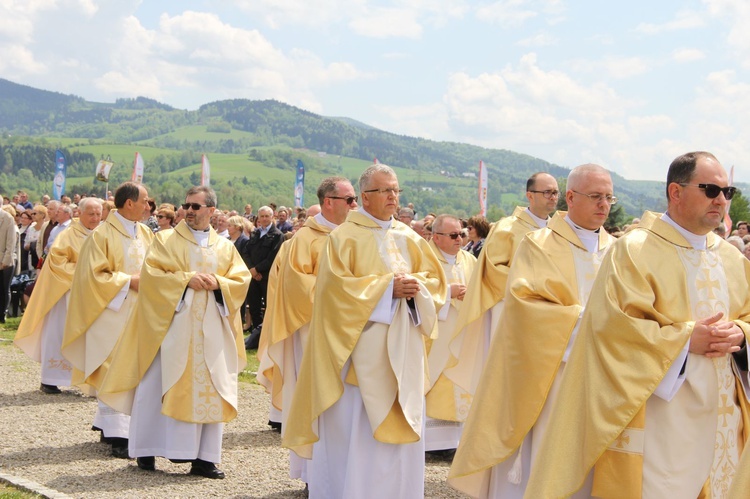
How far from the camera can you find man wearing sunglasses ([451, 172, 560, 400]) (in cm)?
802

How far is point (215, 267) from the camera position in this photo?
27.4ft

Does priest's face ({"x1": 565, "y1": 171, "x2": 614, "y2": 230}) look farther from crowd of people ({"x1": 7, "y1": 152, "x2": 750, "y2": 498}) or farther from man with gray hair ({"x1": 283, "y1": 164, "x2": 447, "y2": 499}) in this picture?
man with gray hair ({"x1": 283, "y1": 164, "x2": 447, "y2": 499})

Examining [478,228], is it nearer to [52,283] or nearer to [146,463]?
[146,463]

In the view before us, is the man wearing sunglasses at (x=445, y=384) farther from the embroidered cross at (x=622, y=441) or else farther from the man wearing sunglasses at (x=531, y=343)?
the embroidered cross at (x=622, y=441)

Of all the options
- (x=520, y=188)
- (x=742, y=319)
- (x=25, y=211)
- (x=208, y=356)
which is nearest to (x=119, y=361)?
(x=208, y=356)

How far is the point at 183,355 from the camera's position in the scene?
8070 millimetres

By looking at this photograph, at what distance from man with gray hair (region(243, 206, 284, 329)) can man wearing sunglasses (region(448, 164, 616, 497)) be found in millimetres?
9664

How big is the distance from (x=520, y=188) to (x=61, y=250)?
147 m

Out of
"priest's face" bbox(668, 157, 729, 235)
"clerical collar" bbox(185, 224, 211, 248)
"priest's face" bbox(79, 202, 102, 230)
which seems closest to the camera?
"priest's face" bbox(668, 157, 729, 235)

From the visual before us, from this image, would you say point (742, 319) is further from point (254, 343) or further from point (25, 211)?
point (25, 211)

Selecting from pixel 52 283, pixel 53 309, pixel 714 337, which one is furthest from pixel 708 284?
pixel 53 309

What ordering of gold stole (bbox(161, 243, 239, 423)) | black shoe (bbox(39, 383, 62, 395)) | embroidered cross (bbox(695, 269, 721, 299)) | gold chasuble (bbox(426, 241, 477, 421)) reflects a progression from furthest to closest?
1. black shoe (bbox(39, 383, 62, 395))
2. gold chasuble (bbox(426, 241, 477, 421))
3. gold stole (bbox(161, 243, 239, 423))
4. embroidered cross (bbox(695, 269, 721, 299))

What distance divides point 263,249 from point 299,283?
7251 millimetres

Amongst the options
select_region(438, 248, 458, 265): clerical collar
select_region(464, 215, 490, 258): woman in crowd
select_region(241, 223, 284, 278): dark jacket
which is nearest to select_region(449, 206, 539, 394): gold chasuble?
select_region(438, 248, 458, 265): clerical collar
